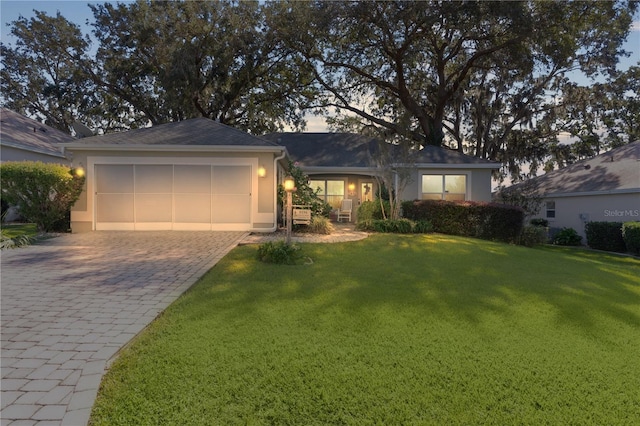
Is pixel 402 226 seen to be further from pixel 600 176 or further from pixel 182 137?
pixel 600 176

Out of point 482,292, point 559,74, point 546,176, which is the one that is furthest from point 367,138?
point 482,292

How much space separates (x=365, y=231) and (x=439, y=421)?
9923mm

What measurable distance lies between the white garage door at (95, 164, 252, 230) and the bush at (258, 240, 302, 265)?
16.4 ft

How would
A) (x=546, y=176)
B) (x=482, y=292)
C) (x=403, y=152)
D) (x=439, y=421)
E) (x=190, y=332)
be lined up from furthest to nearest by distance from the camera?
(x=546, y=176), (x=403, y=152), (x=482, y=292), (x=190, y=332), (x=439, y=421)

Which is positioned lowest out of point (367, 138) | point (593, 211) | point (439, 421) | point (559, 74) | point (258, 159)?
point (439, 421)

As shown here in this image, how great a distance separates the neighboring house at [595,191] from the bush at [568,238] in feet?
1.99

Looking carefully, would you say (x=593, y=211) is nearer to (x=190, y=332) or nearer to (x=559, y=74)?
(x=559, y=74)

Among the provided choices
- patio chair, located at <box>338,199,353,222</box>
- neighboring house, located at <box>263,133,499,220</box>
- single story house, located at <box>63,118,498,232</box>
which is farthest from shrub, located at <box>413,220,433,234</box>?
patio chair, located at <box>338,199,353,222</box>

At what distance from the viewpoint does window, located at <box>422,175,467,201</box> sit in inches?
650

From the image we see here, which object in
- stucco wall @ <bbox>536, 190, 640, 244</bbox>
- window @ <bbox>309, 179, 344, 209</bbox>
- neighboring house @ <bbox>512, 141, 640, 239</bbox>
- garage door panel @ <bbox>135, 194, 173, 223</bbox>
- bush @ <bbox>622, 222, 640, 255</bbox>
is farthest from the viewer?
window @ <bbox>309, 179, 344, 209</bbox>

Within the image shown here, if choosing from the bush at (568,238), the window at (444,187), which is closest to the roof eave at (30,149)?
the window at (444,187)

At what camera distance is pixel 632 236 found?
12.6 meters

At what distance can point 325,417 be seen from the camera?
251 centimetres

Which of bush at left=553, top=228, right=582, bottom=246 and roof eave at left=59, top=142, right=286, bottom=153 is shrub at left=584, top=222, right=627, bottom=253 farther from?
roof eave at left=59, top=142, right=286, bottom=153
